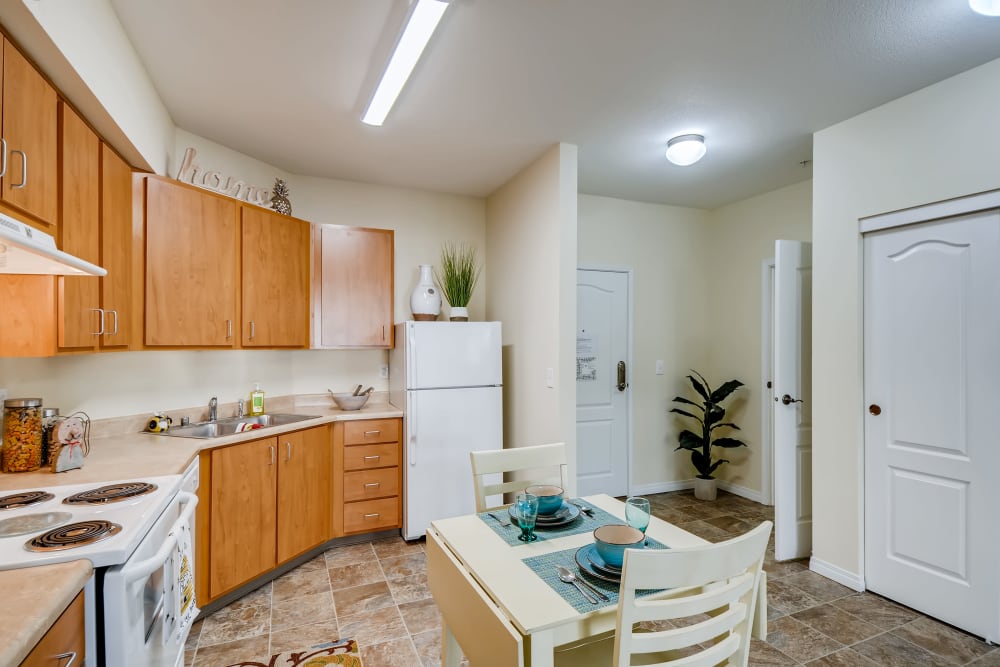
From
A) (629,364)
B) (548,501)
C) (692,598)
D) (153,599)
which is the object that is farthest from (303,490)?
(629,364)

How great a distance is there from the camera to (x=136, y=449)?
2299 mm

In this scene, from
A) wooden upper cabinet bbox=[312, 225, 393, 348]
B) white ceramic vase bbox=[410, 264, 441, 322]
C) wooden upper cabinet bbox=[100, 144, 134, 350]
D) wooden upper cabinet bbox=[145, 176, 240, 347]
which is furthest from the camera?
white ceramic vase bbox=[410, 264, 441, 322]

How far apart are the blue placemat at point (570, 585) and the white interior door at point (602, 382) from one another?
2.84 metres

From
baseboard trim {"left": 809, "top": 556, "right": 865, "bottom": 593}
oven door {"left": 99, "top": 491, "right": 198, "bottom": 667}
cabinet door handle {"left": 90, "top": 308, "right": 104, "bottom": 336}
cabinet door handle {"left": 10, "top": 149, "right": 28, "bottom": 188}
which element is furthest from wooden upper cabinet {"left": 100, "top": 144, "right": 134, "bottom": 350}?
baseboard trim {"left": 809, "top": 556, "right": 865, "bottom": 593}

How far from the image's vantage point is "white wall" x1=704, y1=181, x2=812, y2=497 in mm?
4125

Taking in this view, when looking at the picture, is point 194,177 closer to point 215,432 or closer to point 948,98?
point 215,432

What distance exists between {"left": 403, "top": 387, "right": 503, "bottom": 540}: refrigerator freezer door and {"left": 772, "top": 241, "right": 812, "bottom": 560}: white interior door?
188 cm

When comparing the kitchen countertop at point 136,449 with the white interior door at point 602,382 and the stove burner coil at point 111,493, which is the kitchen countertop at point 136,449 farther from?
the white interior door at point 602,382

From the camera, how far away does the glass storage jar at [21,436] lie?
1.88 m

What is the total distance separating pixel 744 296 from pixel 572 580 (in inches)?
152

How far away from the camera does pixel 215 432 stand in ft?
9.85

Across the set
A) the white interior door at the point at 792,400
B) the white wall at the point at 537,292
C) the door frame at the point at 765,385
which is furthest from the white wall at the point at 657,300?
the white interior door at the point at 792,400

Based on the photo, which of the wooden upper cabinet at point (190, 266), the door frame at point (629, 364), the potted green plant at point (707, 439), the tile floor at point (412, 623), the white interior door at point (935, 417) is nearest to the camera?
the tile floor at point (412, 623)

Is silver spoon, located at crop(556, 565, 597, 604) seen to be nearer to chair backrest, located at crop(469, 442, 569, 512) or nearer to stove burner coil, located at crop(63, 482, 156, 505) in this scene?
chair backrest, located at crop(469, 442, 569, 512)
